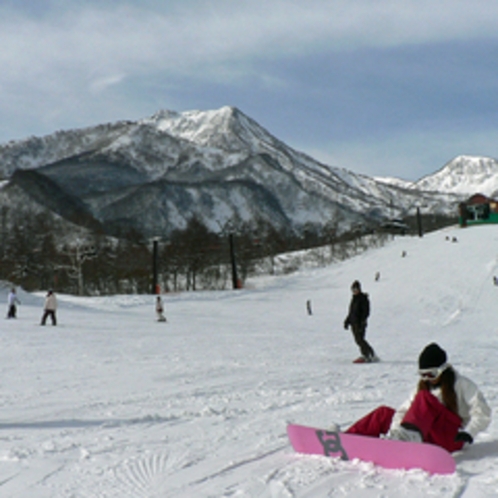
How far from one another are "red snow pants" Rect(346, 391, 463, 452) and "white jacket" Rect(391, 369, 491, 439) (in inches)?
4.0

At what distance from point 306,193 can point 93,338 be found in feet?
611

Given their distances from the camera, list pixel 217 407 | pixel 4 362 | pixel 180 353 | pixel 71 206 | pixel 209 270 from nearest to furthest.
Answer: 1. pixel 217 407
2. pixel 4 362
3. pixel 180 353
4. pixel 209 270
5. pixel 71 206

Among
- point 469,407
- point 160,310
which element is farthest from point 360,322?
point 160,310

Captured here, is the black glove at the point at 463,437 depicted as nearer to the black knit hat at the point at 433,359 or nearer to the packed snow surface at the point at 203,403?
the packed snow surface at the point at 203,403

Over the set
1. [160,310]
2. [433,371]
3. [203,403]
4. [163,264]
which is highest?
[163,264]

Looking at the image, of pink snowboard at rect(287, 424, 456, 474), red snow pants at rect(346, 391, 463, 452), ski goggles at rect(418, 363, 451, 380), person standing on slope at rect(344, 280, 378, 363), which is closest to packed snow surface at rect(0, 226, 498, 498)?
pink snowboard at rect(287, 424, 456, 474)

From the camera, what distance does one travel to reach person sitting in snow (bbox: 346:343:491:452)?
14.1ft

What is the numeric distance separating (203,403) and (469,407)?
11.6ft

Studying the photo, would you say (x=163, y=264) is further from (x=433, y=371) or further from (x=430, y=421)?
(x=430, y=421)

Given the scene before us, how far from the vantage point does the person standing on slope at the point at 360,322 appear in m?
11.5

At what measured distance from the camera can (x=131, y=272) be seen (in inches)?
A: 2446

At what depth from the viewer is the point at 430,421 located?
429 cm

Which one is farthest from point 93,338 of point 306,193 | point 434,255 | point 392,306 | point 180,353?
point 306,193

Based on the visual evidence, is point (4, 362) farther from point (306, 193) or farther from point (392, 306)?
point (306, 193)
